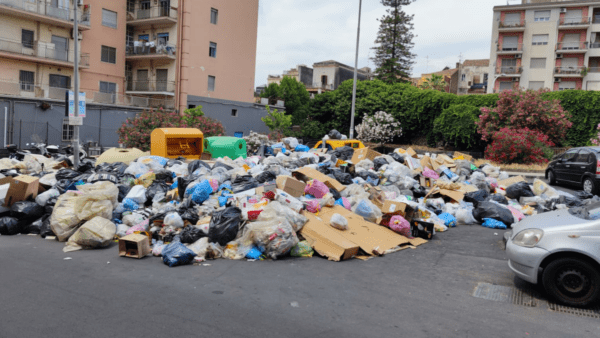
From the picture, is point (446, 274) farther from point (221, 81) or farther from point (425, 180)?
point (221, 81)

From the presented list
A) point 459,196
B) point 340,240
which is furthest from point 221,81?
point 340,240

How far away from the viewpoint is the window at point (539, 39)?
46906 mm

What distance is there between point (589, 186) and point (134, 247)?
13249 millimetres

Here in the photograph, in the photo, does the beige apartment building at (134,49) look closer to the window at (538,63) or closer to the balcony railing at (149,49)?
the balcony railing at (149,49)

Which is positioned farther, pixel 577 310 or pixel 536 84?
pixel 536 84

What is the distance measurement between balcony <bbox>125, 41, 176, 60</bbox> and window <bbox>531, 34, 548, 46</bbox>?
36514mm

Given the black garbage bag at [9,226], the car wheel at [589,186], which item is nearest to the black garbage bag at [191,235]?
the black garbage bag at [9,226]

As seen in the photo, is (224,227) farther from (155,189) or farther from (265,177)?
(155,189)

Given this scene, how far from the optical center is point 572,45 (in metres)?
45.9

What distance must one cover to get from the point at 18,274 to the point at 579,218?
22.4 ft

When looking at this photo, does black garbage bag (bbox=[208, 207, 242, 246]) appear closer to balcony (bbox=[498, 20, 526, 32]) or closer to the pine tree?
the pine tree

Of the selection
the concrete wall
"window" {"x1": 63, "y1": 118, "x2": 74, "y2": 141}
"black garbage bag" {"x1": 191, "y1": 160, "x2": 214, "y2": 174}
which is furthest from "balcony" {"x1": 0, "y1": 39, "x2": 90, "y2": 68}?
"black garbage bag" {"x1": 191, "y1": 160, "x2": 214, "y2": 174}

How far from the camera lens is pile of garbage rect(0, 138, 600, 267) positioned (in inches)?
275

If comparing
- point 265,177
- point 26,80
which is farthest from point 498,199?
point 26,80
